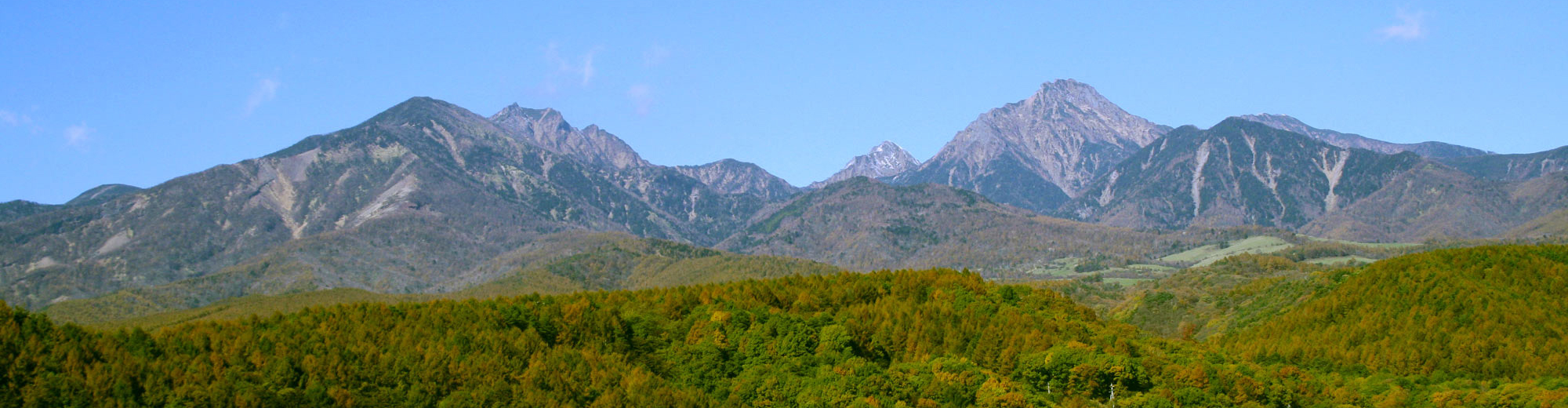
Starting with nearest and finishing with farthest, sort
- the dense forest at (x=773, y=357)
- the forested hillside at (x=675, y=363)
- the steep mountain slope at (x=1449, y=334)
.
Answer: the forested hillside at (x=675, y=363) → the dense forest at (x=773, y=357) → the steep mountain slope at (x=1449, y=334)

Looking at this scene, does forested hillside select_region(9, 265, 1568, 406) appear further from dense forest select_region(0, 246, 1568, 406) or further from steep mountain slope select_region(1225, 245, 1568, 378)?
steep mountain slope select_region(1225, 245, 1568, 378)

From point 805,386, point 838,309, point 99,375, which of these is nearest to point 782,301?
point 838,309

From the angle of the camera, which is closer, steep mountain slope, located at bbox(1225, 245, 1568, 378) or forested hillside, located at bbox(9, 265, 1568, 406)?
forested hillside, located at bbox(9, 265, 1568, 406)

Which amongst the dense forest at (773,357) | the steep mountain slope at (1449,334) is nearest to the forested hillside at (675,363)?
the dense forest at (773,357)

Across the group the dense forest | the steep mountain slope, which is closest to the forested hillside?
the dense forest

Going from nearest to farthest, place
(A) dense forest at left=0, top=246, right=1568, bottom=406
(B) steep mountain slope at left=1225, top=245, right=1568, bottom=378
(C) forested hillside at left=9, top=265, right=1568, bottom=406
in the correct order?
(C) forested hillside at left=9, top=265, right=1568, bottom=406
(A) dense forest at left=0, top=246, right=1568, bottom=406
(B) steep mountain slope at left=1225, top=245, right=1568, bottom=378

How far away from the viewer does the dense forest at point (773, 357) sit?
123 m

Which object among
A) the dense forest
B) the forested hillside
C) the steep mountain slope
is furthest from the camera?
the steep mountain slope

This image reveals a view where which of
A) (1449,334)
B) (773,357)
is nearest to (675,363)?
(773,357)

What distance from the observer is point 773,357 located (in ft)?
490

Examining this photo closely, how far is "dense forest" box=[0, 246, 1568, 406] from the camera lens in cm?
12338

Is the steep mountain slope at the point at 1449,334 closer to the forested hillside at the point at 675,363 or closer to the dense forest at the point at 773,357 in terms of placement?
the dense forest at the point at 773,357

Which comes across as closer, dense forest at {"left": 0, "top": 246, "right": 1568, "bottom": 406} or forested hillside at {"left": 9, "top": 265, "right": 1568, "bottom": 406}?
forested hillside at {"left": 9, "top": 265, "right": 1568, "bottom": 406}

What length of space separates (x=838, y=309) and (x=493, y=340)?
66.1 m
